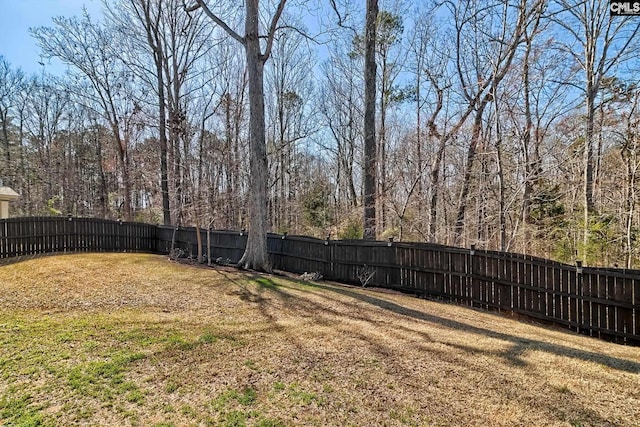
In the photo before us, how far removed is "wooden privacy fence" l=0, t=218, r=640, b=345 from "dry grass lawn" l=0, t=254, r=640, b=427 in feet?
2.27

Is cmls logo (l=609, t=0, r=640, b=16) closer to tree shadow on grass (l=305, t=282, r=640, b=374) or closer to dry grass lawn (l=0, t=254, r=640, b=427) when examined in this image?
dry grass lawn (l=0, t=254, r=640, b=427)

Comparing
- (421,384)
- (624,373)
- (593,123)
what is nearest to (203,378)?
(421,384)

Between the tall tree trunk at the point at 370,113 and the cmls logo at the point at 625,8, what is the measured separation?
5498 millimetres

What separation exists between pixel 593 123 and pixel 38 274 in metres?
13.6

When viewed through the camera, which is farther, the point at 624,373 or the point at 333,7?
the point at 333,7

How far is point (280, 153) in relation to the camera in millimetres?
18859

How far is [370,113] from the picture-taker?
954 centimetres

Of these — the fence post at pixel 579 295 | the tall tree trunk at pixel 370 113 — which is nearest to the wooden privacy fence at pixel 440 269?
the fence post at pixel 579 295

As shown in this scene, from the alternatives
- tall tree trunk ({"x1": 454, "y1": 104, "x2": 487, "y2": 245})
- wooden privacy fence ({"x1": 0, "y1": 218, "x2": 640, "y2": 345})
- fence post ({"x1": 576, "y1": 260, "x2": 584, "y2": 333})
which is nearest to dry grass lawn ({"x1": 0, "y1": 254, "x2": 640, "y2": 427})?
fence post ({"x1": 576, "y1": 260, "x2": 584, "y2": 333})

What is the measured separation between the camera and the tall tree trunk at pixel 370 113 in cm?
948

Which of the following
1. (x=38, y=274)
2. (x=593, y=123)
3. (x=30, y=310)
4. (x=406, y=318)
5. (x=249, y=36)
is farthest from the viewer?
(x=593, y=123)

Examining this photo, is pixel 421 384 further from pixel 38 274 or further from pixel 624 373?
pixel 38 274

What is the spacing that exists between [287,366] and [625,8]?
34.7 feet

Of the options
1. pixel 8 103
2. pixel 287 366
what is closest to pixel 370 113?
pixel 287 366
